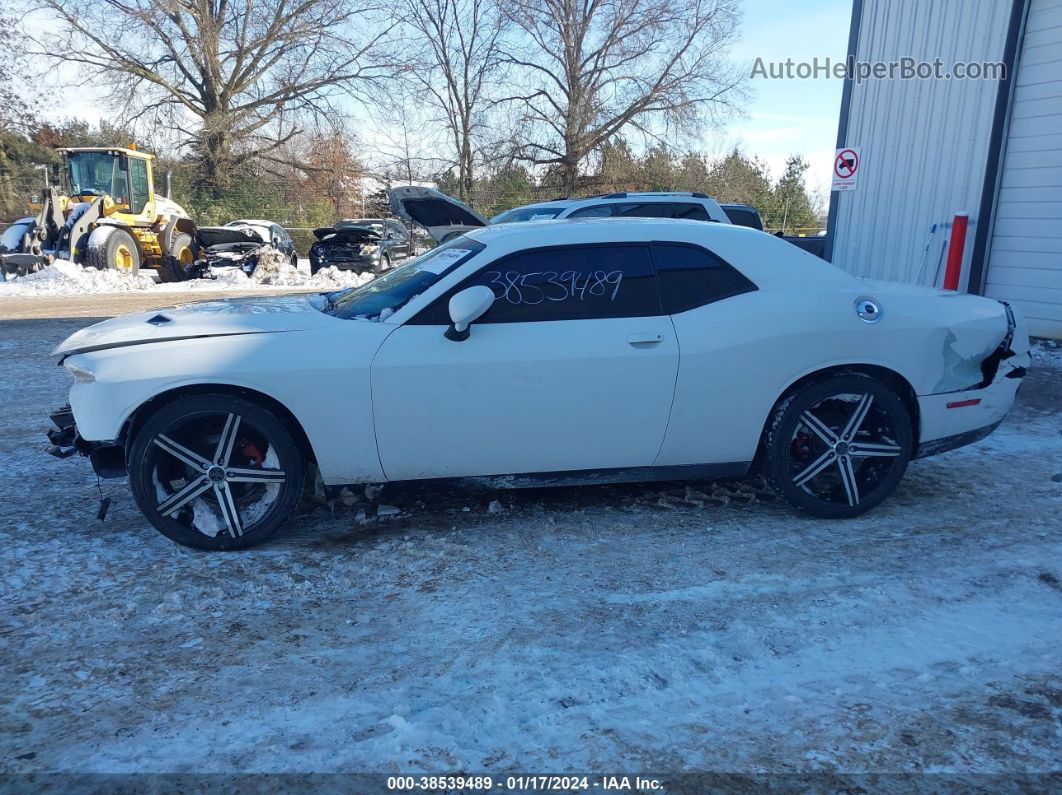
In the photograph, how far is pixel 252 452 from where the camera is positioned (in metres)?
3.70

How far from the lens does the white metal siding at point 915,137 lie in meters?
9.95

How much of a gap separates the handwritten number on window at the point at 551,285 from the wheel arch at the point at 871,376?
41.6 inches

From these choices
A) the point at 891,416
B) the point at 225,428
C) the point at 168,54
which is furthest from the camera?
the point at 168,54

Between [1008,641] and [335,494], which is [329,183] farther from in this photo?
[1008,641]

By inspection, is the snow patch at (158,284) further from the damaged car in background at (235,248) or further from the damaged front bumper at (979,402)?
the damaged front bumper at (979,402)

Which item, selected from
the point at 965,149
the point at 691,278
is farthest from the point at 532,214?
the point at 691,278

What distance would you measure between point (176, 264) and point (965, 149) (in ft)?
56.7

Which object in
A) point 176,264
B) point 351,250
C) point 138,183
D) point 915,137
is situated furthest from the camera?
point 176,264

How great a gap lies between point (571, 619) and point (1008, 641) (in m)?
1.69

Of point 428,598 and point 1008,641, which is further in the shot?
point 428,598

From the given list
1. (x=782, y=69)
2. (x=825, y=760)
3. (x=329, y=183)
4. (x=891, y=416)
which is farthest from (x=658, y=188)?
(x=825, y=760)

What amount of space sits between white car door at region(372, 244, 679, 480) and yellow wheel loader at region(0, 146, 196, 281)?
16204 mm

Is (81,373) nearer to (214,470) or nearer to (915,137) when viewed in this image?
(214,470)

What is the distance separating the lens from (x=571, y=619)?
307cm
